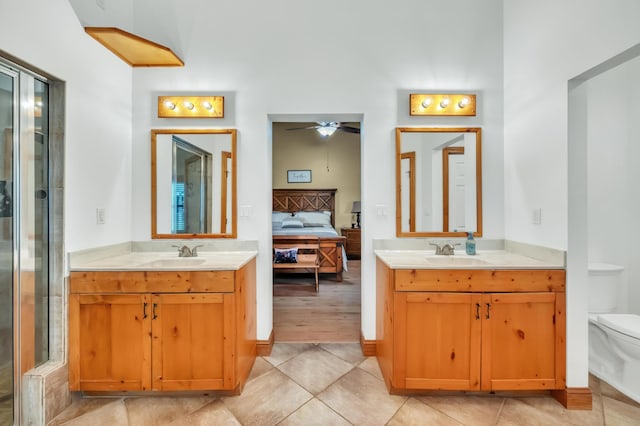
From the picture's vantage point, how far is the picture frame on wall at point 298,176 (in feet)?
22.1

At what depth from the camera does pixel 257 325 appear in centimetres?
239

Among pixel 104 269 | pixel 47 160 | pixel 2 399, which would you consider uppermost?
pixel 47 160

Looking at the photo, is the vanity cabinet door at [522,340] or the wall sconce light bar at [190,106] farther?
the wall sconce light bar at [190,106]

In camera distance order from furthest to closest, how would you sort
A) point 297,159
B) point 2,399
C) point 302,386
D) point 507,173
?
point 297,159
point 507,173
point 302,386
point 2,399

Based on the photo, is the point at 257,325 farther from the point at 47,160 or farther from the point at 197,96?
the point at 197,96

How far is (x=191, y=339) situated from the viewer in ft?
5.84

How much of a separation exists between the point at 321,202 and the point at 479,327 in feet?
16.5

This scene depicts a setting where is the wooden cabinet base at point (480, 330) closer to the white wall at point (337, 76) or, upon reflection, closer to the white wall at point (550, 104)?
the white wall at point (550, 104)

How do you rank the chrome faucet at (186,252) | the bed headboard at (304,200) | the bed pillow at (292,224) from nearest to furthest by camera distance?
the chrome faucet at (186,252)
the bed pillow at (292,224)
the bed headboard at (304,200)

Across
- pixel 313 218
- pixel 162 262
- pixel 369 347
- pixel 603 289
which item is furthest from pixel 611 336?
pixel 313 218

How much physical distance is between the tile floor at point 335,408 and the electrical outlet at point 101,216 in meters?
1.16

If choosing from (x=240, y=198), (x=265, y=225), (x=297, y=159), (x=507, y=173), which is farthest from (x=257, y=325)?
(x=297, y=159)

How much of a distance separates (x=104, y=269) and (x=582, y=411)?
3.05 meters

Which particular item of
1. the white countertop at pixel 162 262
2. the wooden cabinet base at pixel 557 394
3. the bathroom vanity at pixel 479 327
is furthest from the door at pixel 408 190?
the white countertop at pixel 162 262
